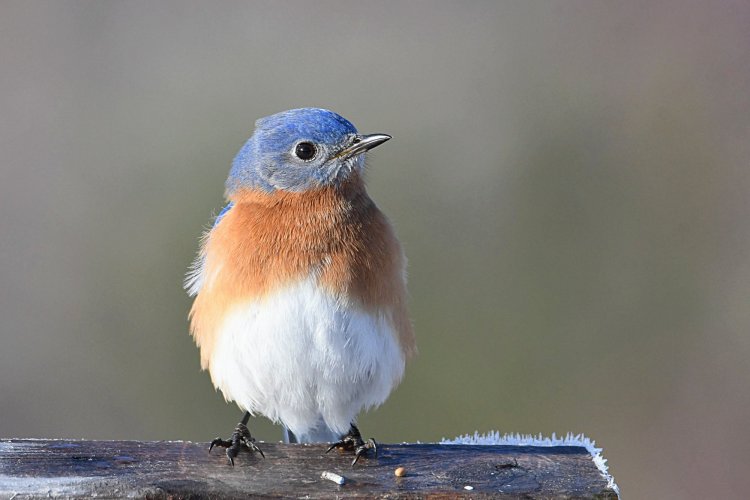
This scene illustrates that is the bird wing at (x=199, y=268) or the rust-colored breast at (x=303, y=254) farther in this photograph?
the bird wing at (x=199, y=268)

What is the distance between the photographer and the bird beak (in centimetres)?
457

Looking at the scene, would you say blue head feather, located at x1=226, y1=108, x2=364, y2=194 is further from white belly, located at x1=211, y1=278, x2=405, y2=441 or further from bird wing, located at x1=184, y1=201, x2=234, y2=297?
white belly, located at x1=211, y1=278, x2=405, y2=441

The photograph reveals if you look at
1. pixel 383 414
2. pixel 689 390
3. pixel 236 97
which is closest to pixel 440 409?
pixel 383 414

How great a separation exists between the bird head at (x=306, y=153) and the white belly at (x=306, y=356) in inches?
22.0

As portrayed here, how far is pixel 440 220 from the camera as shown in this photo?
7105mm

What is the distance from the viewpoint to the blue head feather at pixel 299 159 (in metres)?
4.59

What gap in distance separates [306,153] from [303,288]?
0.70 meters

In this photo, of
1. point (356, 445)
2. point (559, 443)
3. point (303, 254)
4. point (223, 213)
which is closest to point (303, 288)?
point (303, 254)

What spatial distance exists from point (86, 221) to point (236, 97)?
1.33 metres

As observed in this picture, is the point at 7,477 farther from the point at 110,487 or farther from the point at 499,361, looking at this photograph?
the point at 499,361

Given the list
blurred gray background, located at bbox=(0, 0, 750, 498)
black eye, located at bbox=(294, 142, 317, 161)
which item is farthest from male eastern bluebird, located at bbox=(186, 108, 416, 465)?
blurred gray background, located at bbox=(0, 0, 750, 498)

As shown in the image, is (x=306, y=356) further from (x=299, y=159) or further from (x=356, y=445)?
(x=299, y=159)

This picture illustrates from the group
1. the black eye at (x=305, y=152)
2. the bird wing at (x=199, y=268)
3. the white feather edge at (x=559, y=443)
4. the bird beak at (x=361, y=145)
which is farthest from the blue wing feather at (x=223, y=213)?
the white feather edge at (x=559, y=443)

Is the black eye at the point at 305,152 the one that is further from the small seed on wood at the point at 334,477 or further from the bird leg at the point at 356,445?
the small seed on wood at the point at 334,477
